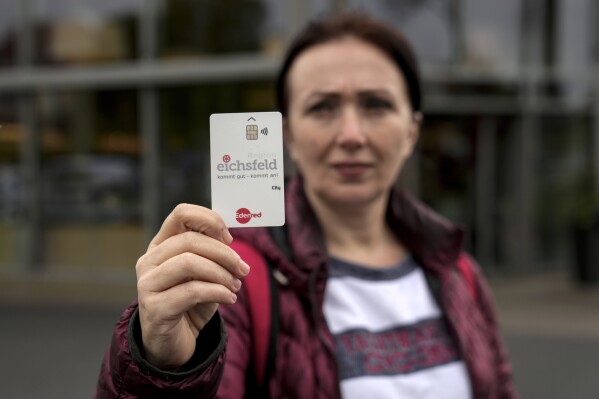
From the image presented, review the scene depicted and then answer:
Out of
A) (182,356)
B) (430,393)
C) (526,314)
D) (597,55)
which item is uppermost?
(597,55)

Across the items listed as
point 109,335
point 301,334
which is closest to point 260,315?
point 301,334

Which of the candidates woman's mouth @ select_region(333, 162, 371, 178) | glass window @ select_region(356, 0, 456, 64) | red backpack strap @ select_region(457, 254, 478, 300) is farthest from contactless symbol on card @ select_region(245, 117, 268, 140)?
glass window @ select_region(356, 0, 456, 64)

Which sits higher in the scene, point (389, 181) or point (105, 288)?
point (389, 181)

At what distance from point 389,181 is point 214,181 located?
822mm

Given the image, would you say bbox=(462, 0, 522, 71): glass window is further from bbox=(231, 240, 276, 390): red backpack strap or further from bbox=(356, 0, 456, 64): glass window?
bbox=(231, 240, 276, 390): red backpack strap

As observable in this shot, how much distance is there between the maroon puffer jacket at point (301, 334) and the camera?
3.97 feet

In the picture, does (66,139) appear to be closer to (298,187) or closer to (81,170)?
(81,170)

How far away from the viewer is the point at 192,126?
34.3ft

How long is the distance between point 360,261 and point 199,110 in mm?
8699

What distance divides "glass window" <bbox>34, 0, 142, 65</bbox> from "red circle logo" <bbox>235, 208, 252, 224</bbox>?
1004cm

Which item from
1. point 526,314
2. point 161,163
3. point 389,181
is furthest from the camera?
point 161,163

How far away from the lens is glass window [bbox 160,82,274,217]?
10.0 metres

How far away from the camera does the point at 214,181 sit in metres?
1.16

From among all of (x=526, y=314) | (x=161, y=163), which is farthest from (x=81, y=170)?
(x=526, y=314)
